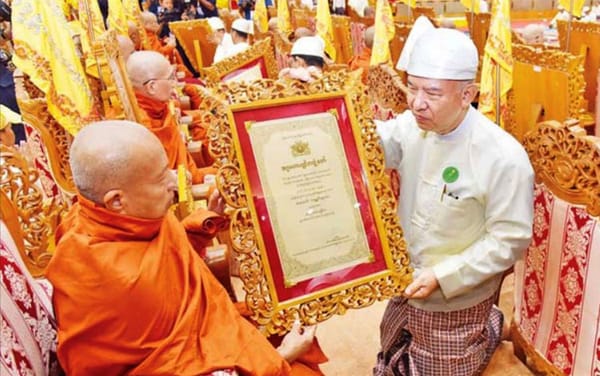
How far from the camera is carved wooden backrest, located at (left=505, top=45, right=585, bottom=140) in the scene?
8.81 ft

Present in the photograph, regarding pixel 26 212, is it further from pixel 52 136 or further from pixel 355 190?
pixel 52 136

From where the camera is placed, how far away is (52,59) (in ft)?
6.36

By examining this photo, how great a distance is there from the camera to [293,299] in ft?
4.03

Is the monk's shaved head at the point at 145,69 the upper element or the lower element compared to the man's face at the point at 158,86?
upper

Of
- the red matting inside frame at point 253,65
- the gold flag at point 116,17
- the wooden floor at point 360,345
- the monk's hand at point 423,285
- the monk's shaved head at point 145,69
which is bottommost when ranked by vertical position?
the wooden floor at point 360,345

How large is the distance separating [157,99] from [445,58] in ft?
5.38

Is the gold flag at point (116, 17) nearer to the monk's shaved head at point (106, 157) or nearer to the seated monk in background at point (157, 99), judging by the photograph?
the seated monk in background at point (157, 99)

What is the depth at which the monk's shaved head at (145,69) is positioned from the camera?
2.56 m

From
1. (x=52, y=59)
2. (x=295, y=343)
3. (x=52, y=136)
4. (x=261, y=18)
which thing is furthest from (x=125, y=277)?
(x=261, y=18)

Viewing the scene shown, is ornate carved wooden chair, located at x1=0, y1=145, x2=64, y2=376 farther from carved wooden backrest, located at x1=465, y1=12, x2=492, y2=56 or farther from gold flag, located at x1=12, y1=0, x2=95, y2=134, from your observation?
Result: carved wooden backrest, located at x1=465, y1=12, x2=492, y2=56

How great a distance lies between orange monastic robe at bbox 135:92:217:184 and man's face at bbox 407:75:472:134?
132 cm

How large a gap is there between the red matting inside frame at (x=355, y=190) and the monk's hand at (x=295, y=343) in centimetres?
16

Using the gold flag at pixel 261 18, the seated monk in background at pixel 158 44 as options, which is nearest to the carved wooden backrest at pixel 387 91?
the seated monk in background at pixel 158 44

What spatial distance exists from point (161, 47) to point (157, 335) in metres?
5.38
